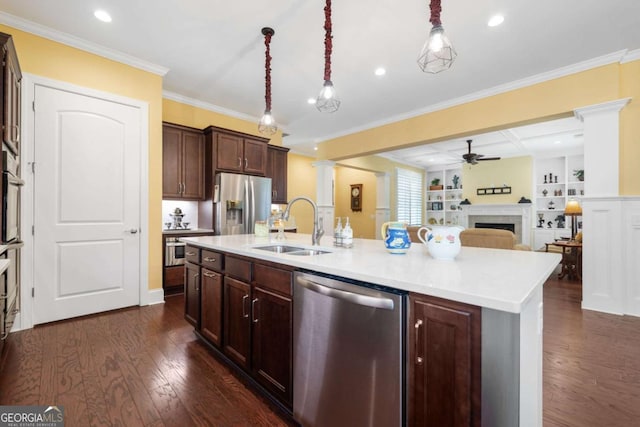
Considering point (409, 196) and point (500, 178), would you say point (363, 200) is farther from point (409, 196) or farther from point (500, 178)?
point (500, 178)

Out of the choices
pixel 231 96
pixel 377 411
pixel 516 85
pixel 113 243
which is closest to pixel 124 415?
pixel 377 411

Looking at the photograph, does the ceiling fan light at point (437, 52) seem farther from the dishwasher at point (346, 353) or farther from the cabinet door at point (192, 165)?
the cabinet door at point (192, 165)

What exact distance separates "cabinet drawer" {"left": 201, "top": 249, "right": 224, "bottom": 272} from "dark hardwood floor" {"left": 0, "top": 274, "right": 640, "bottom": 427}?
0.68m

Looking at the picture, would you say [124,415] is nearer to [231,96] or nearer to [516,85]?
[231,96]

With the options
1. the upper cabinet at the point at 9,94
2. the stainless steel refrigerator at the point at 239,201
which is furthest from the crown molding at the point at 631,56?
the upper cabinet at the point at 9,94

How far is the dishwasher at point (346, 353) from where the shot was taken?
42.7 inches

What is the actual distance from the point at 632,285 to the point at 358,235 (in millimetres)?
5903

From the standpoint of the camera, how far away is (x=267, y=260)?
1.70 m

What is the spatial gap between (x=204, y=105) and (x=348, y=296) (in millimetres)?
4402

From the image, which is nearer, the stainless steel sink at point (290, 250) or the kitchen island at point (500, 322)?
the kitchen island at point (500, 322)

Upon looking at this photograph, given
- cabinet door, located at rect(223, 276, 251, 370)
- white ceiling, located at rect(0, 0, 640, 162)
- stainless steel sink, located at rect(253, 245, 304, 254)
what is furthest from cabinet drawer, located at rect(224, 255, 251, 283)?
white ceiling, located at rect(0, 0, 640, 162)

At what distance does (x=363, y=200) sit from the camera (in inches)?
337

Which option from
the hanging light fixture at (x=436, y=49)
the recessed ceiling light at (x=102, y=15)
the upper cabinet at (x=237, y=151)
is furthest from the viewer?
the upper cabinet at (x=237, y=151)

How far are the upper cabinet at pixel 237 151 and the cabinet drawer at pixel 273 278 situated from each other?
9.67ft
